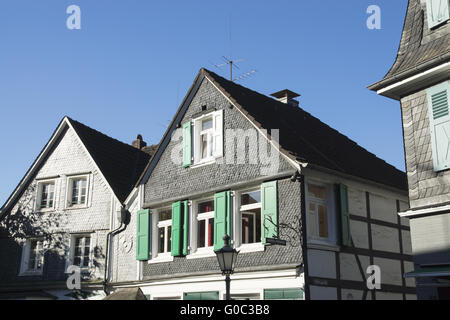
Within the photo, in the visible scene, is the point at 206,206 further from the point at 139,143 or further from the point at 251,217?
the point at 139,143

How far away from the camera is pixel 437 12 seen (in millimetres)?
11859

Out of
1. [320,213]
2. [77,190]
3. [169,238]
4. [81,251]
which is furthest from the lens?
[77,190]

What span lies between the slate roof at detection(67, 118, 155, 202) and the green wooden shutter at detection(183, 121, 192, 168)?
3.66 meters

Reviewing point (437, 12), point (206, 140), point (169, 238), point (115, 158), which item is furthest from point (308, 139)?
point (115, 158)

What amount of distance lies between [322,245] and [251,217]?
217 centimetres

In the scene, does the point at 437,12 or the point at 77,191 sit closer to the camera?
the point at 437,12

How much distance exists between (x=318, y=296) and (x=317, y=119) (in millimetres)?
9404

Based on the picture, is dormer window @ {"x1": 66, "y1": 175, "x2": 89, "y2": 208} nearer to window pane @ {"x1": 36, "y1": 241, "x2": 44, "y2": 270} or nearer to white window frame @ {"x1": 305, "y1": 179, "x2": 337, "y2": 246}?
window pane @ {"x1": 36, "y1": 241, "x2": 44, "y2": 270}

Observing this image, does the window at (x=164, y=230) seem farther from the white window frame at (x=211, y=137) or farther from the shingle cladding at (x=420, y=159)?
the shingle cladding at (x=420, y=159)

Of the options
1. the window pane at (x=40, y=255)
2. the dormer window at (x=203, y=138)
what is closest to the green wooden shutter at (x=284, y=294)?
the dormer window at (x=203, y=138)

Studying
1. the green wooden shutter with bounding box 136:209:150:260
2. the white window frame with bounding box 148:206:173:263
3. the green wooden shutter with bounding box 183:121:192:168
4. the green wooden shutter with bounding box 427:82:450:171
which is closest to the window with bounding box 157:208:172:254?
the white window frame with bounding box 148:206:173:263

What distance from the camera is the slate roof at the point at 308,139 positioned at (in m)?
15.5

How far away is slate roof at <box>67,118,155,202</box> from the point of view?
2066 cm

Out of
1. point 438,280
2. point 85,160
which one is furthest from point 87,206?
point 438,280
